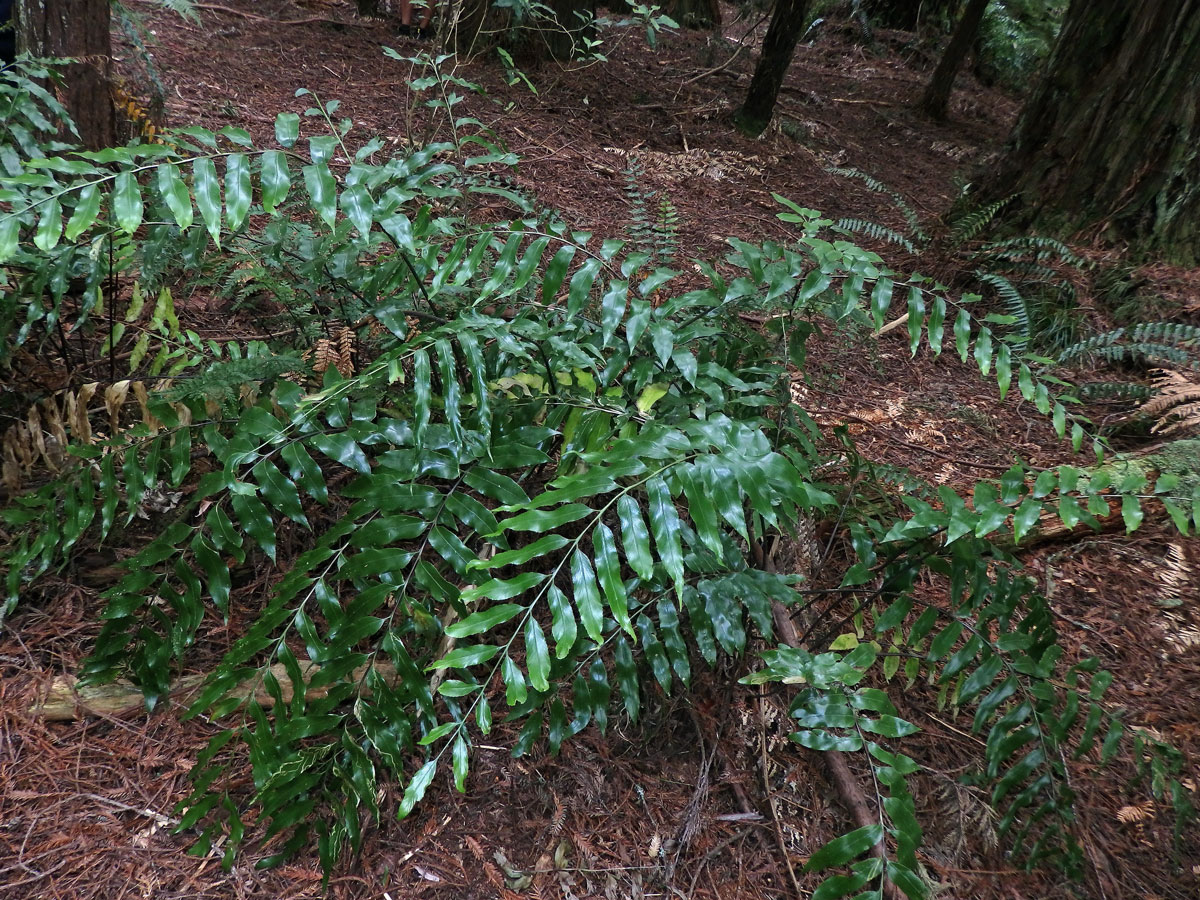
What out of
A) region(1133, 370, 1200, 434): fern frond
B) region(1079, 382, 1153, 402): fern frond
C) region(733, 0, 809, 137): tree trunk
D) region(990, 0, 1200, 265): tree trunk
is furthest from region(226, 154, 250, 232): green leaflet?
region(733, 0, 809, 137): tree trunk

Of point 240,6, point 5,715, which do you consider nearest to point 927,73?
point 240,6

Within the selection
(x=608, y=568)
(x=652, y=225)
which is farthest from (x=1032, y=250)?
(x=608, y=568)

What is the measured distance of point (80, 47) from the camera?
310 centimetres

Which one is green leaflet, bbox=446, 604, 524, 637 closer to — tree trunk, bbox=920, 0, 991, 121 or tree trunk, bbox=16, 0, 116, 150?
tree trunk, bbox=16, 0, 116, 150

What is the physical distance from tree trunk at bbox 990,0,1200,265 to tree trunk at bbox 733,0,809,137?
2.21 metres

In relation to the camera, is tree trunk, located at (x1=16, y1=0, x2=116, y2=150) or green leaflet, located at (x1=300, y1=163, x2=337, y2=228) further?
tree trunk, located at (x1=16, y1=0, x2=116, y2=150)

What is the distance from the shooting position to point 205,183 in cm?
154

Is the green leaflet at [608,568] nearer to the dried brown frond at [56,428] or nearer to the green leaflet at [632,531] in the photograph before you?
the green leaflet at [632,531]

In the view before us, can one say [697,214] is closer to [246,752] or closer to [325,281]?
[325,281]

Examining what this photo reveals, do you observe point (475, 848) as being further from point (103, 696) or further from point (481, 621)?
point (103, 696)

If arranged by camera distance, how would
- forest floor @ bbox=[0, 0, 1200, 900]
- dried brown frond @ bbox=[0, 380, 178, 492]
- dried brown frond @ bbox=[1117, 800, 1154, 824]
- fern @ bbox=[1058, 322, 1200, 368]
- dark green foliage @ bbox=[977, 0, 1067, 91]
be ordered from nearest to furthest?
1. forest floor @ bbox=[0, 0, 1200, 900]
2. dried brown frond @ bbox=[1117, 800, 1154, 824]
3. dried brown frond @ bbox=[0, 380, 178, 492]
4. fern @ bbox=[1058, 322, 1200, 368]
5. dark green foliage @ bbox=[977, 0, 1067, 91]

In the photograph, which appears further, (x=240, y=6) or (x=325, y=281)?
(x=240, y=6)

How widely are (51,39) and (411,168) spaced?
2353 mm

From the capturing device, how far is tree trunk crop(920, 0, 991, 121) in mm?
7973
